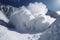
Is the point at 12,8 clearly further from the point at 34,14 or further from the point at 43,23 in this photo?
the point at 43,23

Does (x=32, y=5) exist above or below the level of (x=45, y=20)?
above

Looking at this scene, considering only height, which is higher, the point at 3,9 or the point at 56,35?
the point at 3,9

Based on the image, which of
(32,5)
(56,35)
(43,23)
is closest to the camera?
(56,35)

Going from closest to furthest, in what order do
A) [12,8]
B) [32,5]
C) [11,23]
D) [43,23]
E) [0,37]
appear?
[0,37] < [43,23] < [11,23] < [32,5] < [12,8]

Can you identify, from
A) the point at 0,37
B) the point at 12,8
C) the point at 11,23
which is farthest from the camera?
the point at 12,8

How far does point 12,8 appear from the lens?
60.8m

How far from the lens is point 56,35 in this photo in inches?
859

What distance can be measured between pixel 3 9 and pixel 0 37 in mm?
33744

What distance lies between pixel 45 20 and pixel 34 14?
556 cm

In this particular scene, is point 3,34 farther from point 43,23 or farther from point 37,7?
point 37,7

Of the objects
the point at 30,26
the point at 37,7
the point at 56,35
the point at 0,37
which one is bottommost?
the point at 56,35

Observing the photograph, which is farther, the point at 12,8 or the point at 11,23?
the point at 12,8

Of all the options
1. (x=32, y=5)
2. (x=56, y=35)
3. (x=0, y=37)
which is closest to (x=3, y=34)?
(x=0, y=37)

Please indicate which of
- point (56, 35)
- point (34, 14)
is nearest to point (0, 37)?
point (56, 35)
